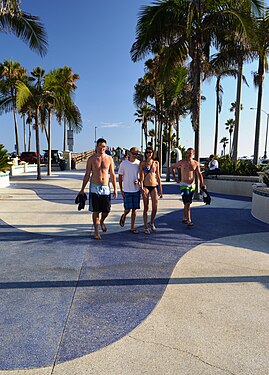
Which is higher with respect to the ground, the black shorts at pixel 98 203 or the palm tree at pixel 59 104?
the palm tree at pixel 59 104

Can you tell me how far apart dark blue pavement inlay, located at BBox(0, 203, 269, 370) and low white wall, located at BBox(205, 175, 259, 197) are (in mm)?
7301

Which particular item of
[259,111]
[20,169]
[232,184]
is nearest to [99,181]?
[232,184]

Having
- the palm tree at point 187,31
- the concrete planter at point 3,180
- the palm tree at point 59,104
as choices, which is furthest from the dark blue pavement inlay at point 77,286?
the palm tree at point 59,104

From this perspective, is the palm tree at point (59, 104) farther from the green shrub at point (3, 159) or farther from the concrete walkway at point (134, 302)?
the concrete walkway at point (134, 302)

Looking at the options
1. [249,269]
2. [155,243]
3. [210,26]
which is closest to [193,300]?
[249,269]

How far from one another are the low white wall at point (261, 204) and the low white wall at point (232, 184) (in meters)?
5.03

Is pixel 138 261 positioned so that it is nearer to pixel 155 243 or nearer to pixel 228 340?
pixel 155 243

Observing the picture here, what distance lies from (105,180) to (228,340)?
11.8 ft

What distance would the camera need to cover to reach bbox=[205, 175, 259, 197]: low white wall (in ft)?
44.0

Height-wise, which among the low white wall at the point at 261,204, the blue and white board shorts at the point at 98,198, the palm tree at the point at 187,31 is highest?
the palm tree at the point at 187,31

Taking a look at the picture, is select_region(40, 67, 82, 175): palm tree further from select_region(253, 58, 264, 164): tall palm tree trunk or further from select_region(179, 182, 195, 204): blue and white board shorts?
select_region(179, 182, 195, 204): blue and white board shorts

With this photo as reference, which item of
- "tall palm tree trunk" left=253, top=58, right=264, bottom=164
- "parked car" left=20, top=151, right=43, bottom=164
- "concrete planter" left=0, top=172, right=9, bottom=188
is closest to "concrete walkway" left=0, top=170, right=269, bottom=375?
"concrete planter" left=0, top=172, right=9, bottom=188

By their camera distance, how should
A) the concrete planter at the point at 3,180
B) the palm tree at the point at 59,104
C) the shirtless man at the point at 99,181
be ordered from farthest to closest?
the palm tree at the point at 59,104, the concrete planter at the point at 3,180, the shirtless man at the point at 99,181

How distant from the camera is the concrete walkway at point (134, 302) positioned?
236 centimetres
